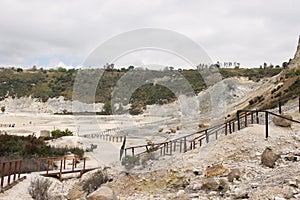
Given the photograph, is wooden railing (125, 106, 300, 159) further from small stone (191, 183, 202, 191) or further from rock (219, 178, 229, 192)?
small stone (191, 183, 202, 191)

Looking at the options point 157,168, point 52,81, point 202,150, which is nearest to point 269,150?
point 202,150

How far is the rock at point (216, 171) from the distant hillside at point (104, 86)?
4132 centimetres

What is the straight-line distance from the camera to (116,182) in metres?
10.3

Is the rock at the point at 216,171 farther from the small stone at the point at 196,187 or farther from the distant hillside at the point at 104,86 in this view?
the distant hillside at the point at 104,86

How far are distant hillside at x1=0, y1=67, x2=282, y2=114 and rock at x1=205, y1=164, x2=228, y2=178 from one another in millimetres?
41318

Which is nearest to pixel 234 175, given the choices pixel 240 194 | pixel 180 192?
pixel 240 194

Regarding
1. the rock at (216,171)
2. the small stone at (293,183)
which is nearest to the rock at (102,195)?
the rock at (216,171)

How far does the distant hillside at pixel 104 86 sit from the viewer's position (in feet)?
191

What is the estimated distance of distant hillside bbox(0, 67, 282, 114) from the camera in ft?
191

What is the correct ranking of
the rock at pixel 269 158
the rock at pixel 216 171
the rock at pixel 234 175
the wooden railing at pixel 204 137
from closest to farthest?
the rock at pixel 234 175 → the rock at pixel 269 158 → the rock at pixel 216 171 → the wooden railing at pixel 204 137

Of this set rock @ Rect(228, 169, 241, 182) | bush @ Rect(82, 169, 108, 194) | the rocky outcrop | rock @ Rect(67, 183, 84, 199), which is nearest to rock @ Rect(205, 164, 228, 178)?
Result: rock @ Rect(228, 169, 241, 182)

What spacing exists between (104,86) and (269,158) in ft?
162

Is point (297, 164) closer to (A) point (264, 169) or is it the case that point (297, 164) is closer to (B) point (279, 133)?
(A) point (264, 169)

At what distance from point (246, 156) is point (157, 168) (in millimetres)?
2967
